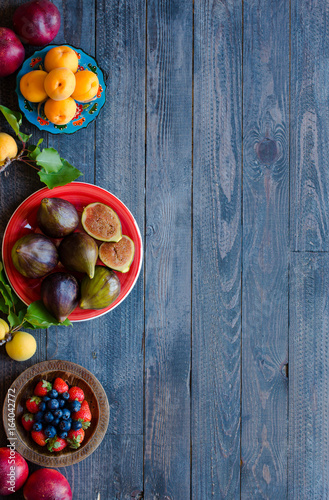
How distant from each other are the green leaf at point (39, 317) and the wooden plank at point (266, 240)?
0.65 m

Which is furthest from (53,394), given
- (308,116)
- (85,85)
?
(308,116)

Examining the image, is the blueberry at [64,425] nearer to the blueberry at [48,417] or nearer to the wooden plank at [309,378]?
the blueberry at [48,417]

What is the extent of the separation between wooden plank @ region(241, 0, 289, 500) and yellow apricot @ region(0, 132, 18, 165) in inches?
30.3

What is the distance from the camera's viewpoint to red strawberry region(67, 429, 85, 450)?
1296 mm

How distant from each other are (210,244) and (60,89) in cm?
69

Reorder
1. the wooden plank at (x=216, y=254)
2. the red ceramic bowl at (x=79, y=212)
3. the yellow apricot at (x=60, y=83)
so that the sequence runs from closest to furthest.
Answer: the yellow apricot at (x=60, y=83), the red ceramic bowl at (x=79, y=212), the wooden plank at (x=216, y=254)

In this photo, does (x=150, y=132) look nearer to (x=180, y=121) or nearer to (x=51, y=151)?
(x=180, y=121)

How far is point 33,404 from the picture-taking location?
1308 mm

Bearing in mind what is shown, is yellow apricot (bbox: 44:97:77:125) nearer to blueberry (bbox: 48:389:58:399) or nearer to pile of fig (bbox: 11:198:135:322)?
pile of fig (bbox: 11:198:135:322)

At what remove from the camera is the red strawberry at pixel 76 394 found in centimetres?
Result: 133

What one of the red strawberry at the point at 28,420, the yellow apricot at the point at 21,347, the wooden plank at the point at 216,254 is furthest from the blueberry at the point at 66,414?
the wooden plank at the point at 216,254

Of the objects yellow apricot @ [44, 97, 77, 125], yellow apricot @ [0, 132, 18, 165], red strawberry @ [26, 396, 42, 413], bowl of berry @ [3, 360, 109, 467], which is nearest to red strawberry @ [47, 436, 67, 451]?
bowl of berry @ [3, 360, 109, 467]

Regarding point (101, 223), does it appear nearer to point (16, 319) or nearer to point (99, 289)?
point (99, 289)

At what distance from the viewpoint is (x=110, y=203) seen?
1.35m
